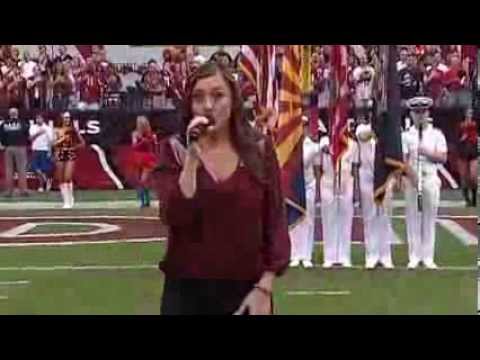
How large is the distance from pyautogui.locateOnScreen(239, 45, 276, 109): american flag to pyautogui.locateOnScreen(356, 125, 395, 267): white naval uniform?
59 centimetres

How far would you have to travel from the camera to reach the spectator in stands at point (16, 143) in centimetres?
1134

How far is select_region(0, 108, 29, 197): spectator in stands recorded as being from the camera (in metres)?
11.3

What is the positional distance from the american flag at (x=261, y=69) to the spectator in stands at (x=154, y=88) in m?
0.45

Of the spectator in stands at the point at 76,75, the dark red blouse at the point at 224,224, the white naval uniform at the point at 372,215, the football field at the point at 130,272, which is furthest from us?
the white naval uniform at the point at 372,215

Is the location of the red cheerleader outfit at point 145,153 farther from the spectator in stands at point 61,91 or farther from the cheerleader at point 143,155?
the spectator in stands at point 61,91

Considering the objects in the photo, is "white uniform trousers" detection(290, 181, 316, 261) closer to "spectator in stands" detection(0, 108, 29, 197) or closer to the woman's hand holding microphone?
the woman's hand holding microphone

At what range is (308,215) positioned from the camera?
11508 millimetres

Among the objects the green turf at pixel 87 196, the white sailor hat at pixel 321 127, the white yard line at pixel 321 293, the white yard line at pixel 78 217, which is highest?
the white sailor hat at pixel 321 127

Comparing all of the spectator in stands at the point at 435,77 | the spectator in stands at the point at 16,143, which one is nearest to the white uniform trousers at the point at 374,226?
the spectator in stands at the point at 435,77

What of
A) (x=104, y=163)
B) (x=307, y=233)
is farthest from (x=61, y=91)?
(x=307, y=233)

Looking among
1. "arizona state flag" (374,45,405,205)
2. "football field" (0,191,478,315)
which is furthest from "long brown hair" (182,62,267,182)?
"arizona state flag" (374,45,405,205)

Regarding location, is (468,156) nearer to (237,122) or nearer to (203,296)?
(237,122)
